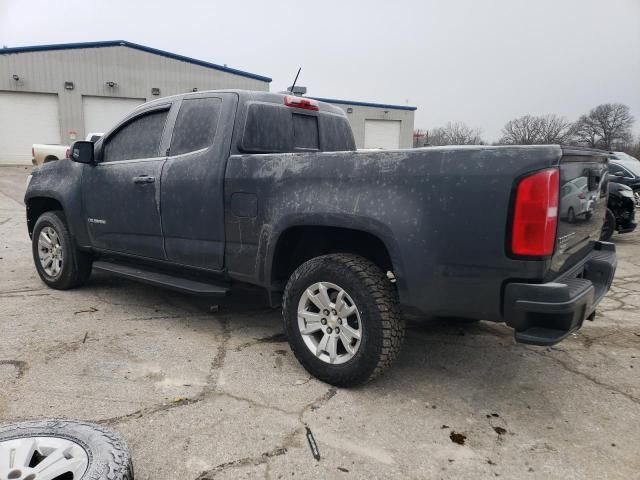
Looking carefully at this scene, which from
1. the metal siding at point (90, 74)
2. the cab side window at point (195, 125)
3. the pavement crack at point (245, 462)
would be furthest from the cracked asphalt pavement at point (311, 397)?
the metal siding at point (90, 74)

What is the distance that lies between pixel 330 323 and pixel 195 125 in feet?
6.29

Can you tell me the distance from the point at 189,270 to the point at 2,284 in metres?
2.74

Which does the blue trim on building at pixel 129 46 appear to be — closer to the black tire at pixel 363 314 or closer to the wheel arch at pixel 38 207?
the wheel arch at pixel 38 207

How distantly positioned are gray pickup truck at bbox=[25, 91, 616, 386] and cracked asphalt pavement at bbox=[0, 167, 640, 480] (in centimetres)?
37

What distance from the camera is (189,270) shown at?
12.8 feet

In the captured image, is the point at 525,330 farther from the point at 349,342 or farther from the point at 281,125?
the point at 281,125

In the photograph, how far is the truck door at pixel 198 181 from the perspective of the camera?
3.53 m

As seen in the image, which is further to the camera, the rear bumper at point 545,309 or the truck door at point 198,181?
the truck door at point 198,181

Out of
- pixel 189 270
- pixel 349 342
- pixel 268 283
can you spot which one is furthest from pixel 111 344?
pixel 349 342

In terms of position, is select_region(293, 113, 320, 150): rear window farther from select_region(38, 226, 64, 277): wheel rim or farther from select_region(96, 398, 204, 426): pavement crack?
select_region(38, 226, 64, 277): wheel rim

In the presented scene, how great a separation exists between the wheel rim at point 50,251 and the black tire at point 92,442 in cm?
302

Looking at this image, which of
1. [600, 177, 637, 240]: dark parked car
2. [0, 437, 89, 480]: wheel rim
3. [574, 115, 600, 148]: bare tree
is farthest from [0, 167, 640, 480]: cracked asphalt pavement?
[574, 115, 600, 148]: bare tree

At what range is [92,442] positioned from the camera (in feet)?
6.96

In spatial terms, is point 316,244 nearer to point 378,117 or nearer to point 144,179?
point 144,179
